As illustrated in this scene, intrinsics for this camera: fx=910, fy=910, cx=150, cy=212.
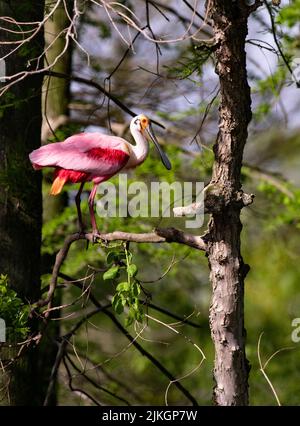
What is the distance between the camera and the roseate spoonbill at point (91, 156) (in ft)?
13.1

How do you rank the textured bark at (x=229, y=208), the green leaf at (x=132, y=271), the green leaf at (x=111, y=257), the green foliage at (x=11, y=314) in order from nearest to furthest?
the textured bark at (x=229, y=208) → the green leaf at (x=132, y=271) → the green leaf at (x=111, y=257) → the green foliage at (x=11, y=314)

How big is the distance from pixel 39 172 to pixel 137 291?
4.81 ft

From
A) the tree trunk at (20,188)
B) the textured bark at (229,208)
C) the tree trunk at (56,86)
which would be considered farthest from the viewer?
→ the tree trunk at (56,86)

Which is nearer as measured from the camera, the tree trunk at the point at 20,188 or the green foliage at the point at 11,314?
the green foliage at the point at 11,314

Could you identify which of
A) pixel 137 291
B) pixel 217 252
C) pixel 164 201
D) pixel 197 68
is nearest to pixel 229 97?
pixel 197 68

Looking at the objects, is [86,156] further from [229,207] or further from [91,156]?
[229,207]

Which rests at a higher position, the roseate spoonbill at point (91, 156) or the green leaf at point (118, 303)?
the roseate spoonbill at point (91, 156)

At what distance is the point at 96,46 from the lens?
26.9ft

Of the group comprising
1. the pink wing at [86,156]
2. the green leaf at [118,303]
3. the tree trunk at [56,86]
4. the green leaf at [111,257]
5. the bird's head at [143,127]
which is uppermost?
the tree trunk at [56,86]

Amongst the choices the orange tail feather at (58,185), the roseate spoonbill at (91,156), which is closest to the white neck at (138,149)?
the roseate spoonbill at (91,156)

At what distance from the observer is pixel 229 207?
365cm

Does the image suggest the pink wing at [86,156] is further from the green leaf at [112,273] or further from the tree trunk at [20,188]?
the tree trunk at [20,188]

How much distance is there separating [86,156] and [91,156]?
22 millimetres

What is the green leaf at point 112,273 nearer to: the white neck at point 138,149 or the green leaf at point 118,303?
the green leaf at point 118,303
